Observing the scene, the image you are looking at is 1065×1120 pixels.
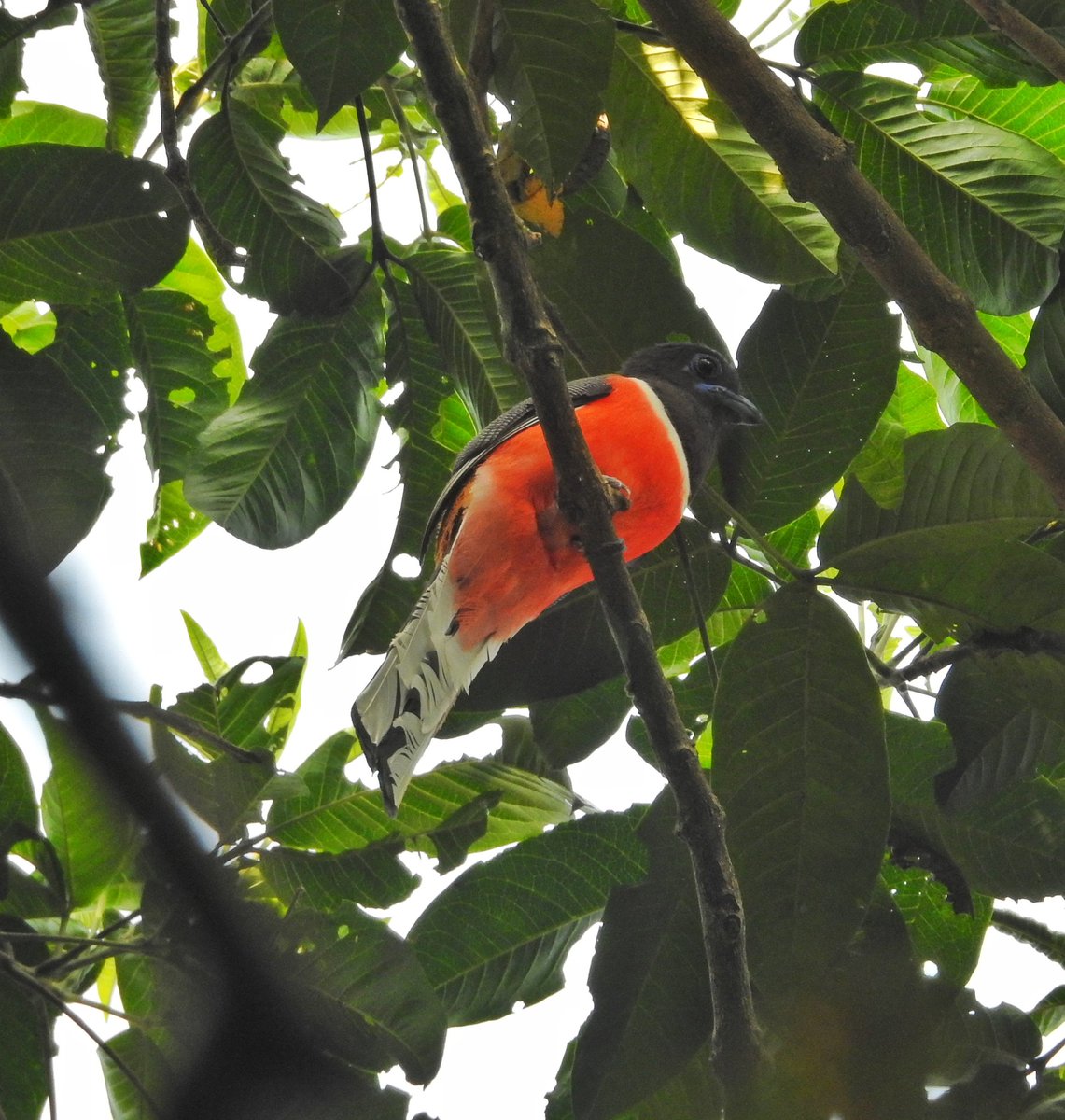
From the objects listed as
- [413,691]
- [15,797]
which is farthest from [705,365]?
[15,797]

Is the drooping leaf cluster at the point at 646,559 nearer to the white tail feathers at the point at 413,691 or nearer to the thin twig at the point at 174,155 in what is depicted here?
the thin twig at the point at 174,155

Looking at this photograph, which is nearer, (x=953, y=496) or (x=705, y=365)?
(x=953, y=496)

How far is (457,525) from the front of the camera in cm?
314

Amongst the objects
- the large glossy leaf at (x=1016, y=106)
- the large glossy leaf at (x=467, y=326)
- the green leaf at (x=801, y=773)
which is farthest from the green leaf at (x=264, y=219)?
the large glossy leaf at (x=1016, y=106)

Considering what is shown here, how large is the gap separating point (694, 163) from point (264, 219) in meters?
1.02

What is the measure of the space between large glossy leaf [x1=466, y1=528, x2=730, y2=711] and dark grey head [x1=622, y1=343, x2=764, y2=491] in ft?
0.89

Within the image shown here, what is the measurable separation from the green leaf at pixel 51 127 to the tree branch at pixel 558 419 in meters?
1.56

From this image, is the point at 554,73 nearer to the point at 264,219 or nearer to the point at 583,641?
the point at 264,219

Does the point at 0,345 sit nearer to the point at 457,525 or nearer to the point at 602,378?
the point at 457,525

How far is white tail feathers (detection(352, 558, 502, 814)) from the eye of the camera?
2.58 metres

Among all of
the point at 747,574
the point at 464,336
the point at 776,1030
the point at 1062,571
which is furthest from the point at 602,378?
the point at 776,1030

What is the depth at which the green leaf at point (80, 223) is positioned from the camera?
101 inches

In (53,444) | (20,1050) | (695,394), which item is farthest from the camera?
(695,394)

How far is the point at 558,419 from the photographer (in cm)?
219
